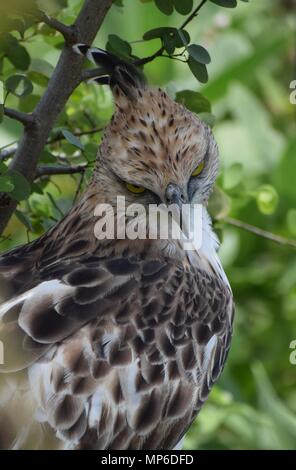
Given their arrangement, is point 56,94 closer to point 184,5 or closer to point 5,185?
point 5,185

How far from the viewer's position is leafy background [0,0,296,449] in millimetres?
4082

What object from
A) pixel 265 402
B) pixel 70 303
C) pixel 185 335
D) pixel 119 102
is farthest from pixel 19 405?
pixel 265 402

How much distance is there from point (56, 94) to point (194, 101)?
60cm

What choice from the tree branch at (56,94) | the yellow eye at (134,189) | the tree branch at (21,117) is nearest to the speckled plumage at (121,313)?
the yellow eye at (134,189)

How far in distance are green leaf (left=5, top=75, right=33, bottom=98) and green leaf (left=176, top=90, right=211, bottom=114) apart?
58cm

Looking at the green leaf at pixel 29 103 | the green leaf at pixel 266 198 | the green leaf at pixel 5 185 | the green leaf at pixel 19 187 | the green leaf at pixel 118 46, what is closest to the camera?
the green leaf at pixel 5 185

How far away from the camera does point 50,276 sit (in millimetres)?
3941

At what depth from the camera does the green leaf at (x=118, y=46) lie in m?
3.81

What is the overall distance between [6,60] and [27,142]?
1.76 feet

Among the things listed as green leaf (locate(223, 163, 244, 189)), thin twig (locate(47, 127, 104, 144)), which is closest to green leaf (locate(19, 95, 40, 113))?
thin twig (locate(47, 127, 104, 144))

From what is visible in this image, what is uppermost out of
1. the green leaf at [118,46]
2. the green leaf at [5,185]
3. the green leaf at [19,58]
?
the green leaf at [118,46]

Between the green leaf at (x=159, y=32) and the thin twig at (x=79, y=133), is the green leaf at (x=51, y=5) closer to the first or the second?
the green leaf at (x=159, y=32)

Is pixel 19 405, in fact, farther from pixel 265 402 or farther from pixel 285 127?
pixel 285 127

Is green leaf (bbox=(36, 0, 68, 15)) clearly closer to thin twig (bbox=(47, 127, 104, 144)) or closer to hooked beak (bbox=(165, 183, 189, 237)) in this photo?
thin twig (bbox=(47, 127, 104, 144))
